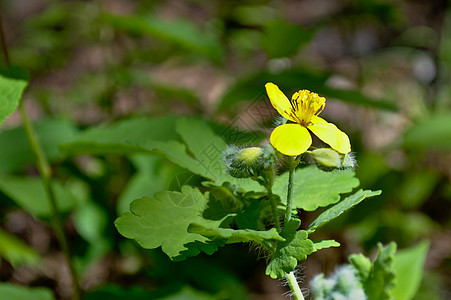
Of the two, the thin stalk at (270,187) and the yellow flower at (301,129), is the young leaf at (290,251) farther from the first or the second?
the yellow flower at (301,129)

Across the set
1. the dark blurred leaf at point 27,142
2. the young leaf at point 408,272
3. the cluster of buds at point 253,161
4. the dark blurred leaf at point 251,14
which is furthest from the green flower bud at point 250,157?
the dark blurred leaf at point 251,14

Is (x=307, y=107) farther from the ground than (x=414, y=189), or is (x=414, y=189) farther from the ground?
(x=307, y=107)

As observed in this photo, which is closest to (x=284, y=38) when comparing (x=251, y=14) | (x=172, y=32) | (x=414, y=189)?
(x=172, y=32)

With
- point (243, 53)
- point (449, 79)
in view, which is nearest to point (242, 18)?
point (243, 53)

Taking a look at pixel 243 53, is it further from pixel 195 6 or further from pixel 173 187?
pixel 173 187

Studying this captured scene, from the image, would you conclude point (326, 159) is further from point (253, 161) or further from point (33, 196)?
point (33, 196)

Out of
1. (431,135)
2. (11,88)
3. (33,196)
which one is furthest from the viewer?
(431,135)

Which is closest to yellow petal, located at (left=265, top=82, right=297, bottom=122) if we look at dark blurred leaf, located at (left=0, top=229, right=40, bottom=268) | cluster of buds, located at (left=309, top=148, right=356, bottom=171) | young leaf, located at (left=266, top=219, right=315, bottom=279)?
cluster of buds, located at (left=309, top=148, right=356, bottom=171)
